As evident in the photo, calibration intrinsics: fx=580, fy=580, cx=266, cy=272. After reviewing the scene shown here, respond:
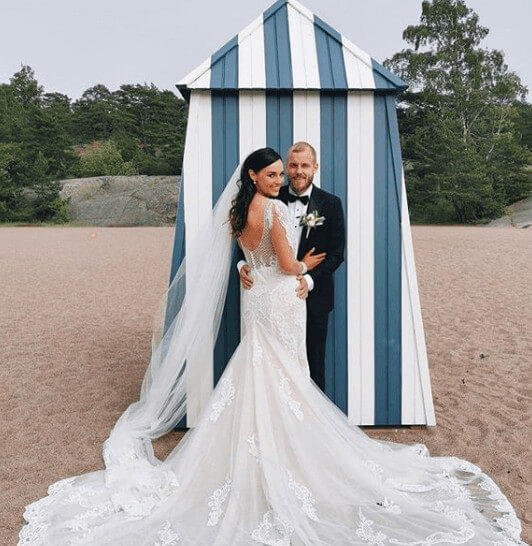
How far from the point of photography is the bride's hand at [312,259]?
3820mm

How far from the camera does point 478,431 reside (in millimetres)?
4754

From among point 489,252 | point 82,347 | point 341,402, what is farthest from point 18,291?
point 489,252

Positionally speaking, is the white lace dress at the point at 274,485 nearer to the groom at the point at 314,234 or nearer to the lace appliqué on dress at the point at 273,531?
the lace appliqué on dress at the point at 273,531

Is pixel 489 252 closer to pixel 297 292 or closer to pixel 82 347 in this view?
pixel 82 347

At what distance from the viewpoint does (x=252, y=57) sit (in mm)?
4512

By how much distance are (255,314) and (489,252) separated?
623 inches

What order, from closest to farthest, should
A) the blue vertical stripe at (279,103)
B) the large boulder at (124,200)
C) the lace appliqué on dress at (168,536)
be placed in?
1. the lace appliqué on dress at (168,536)
2. the blue vertical stripe at (279,103)
3. the large boulder at (124,200)

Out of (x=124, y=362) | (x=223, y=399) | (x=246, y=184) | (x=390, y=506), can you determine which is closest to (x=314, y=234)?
(x=246, y=184)

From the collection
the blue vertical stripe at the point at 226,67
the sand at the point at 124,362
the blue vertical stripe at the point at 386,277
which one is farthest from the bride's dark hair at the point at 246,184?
the sand at the point at 124,362

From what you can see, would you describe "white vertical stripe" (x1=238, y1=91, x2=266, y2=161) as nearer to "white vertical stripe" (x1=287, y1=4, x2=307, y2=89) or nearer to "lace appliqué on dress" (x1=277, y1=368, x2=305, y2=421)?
"white vertical stripe" (x1=287, y1=4, x2=307, y2=89)

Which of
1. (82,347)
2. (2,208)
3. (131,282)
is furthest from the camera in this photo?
(2,208)

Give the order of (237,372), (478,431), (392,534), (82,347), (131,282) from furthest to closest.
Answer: (131,282), (82,347), (478,431), (237,372), (392,534)

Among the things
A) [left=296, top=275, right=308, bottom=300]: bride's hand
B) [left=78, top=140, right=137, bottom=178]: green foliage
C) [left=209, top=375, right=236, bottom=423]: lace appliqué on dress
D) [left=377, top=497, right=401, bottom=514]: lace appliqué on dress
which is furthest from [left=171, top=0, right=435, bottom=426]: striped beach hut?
[left=78, top=140, right=137, bottom=178]: green foliage

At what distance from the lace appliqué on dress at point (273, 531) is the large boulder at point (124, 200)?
2735 centimetres
